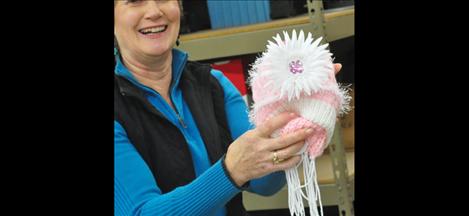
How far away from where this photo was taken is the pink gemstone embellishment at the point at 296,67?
28.4 inches

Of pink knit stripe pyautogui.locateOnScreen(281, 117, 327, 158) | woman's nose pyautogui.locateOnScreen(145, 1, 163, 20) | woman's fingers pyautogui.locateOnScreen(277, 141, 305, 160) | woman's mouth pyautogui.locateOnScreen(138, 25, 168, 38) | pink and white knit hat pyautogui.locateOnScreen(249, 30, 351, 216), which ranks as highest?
woman's nose pyautogui.locateOnScreen(145, 1, 163, 20)

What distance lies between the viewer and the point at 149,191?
2.90 ft

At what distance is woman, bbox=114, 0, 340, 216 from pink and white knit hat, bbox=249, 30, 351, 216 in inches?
5.1

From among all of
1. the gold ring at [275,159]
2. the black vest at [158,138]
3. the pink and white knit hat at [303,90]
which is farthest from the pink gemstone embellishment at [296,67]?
the black vest at [158,138]

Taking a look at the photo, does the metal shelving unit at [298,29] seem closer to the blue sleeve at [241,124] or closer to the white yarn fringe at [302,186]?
the blue sleeve at [241,124]

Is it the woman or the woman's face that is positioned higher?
the woman's face

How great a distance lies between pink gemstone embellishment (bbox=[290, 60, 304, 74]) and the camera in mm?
722

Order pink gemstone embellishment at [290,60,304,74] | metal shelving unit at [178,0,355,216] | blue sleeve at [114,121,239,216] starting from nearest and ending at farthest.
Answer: pink gemstone embellishment at [290,60,304,74] → blue sleeve at [114,121,239,216] → metal shelving unit at [178,0,355,216]

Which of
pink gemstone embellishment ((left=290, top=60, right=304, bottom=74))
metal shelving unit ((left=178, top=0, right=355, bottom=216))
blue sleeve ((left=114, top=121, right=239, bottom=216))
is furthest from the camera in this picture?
metal shelving unit ((left=178, top=0, right=355, bottom=216))

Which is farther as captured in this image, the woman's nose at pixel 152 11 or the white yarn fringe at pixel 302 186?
the woman's nose at pixel 152 11

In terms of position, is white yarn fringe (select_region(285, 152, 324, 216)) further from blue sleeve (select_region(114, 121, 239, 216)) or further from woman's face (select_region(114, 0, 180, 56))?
woman's face (select_region(114, 0, 180, 56))

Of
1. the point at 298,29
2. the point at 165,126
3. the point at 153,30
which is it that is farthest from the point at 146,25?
the point at 298,29

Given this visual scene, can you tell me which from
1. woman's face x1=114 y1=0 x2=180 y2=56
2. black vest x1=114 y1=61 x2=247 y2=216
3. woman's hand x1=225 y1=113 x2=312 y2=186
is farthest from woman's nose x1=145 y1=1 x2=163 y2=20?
woman's hand x1=225 y1=113 x2=312 y2=186

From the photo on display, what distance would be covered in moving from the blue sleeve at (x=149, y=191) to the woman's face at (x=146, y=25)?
131 millimetres
